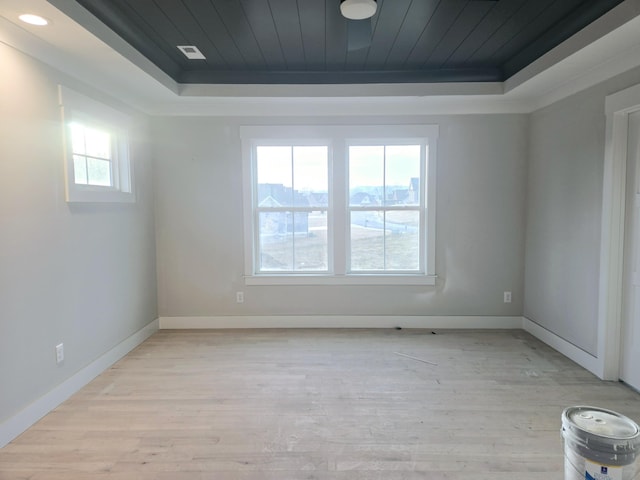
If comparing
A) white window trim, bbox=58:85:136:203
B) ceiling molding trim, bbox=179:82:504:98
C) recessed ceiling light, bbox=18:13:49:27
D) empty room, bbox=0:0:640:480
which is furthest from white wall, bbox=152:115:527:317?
recessed ceiling light, bbox=18:13:49:27

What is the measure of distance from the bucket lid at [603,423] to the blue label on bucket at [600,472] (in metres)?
0.12

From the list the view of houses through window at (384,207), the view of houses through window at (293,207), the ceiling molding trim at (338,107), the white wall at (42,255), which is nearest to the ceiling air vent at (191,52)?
the ceiling molding trim at (338,107)

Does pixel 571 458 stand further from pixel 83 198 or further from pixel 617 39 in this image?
pixel 83 198

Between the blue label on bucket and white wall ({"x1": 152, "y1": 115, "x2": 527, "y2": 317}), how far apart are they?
2.65m

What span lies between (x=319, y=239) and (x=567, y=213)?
242 cm

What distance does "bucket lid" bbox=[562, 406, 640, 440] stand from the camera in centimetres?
148

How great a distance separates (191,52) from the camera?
9.98 feet

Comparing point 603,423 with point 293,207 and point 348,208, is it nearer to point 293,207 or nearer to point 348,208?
point 348,208

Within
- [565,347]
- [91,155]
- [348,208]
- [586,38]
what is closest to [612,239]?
[565,347]

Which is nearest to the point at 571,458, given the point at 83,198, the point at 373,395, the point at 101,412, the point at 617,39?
the point at 373,395

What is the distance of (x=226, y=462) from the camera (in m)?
1.98

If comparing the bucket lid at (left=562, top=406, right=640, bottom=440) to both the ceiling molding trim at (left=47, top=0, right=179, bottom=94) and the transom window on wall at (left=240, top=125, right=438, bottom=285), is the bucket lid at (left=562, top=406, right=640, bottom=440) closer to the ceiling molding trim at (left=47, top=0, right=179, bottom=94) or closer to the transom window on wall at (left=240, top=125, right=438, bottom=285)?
the transom window on wall at (left=240, top=125, right=438, bottom=285)

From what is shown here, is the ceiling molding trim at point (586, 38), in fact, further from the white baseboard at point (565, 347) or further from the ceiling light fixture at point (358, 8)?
the white baseboard at point (565, 347)

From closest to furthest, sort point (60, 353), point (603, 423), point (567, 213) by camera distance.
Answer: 1. point (603, 423)
2. point (60, 353)
3. point (567, 213)
